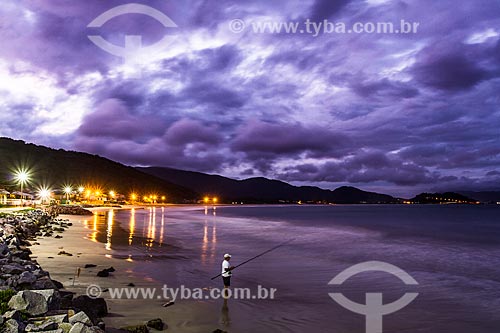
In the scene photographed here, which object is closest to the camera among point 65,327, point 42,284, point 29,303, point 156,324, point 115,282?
point 65,327

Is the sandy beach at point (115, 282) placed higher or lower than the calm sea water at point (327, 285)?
higher

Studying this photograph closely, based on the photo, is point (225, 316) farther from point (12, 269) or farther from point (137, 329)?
point (12, 269)

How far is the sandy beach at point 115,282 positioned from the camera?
487 inches

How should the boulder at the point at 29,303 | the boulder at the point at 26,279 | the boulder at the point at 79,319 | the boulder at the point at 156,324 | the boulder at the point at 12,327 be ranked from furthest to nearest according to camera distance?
the boulder at the point at 26,279 < the boulder at the point at 156,324 < the boulder at the point at 29,303 < the boulder at the point at 79,319 < the boulder at the point at 12,327

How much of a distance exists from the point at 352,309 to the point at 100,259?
15867mm

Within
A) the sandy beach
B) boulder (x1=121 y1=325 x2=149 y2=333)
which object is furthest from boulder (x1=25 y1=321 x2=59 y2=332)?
the sandy beach

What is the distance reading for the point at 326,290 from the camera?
1862 centimetres

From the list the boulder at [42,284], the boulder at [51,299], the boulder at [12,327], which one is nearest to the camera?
the boulder at [12,327]

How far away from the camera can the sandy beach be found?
40.6ft

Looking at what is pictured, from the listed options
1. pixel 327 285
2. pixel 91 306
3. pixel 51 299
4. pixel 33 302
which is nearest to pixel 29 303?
pixel 33 302

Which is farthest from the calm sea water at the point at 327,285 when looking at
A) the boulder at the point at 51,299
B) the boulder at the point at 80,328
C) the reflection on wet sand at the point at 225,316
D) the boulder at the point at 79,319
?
the boulder at the point at 80,328

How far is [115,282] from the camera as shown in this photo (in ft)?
56.5

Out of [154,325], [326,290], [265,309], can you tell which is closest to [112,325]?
[154,325]

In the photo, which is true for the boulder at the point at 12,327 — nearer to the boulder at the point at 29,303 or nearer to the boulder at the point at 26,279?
the boulder at the point at 29,303
